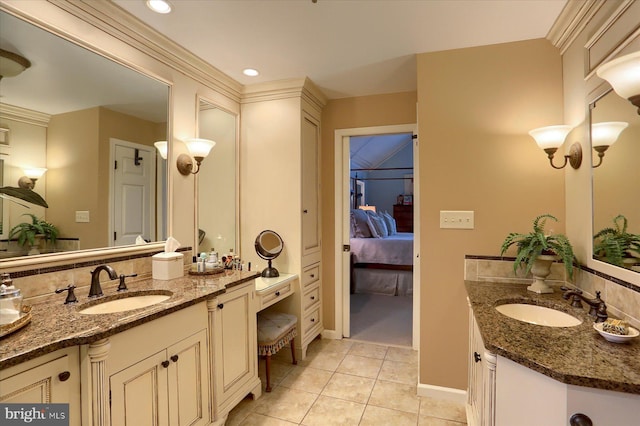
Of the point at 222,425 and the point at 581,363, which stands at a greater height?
the point at 581,363

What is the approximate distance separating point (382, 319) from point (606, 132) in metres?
2.88

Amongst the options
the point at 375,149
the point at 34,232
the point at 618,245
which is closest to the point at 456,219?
the point at 618,245

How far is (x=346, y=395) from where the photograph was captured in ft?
7.49

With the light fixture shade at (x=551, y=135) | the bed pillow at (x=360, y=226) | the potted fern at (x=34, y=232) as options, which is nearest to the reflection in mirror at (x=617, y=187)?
the light fixture shade at (x=551, y=135)

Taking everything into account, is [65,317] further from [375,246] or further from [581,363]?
[375,246]

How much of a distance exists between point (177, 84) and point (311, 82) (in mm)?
1140

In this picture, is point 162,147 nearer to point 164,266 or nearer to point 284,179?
point 164,266

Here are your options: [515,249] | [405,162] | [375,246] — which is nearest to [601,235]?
[515,249]

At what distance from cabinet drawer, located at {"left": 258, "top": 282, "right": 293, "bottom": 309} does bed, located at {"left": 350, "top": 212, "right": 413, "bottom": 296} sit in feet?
7.50

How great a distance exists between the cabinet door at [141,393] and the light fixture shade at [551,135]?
2.32 m

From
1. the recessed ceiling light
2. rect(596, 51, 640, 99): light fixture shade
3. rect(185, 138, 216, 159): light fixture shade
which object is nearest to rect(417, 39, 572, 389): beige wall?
rect(596, 51, 640, 99): light fixture shade

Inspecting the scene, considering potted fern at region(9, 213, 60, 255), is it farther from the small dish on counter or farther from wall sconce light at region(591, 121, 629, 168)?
wall sconce light at region(591, 121, 629, 168)

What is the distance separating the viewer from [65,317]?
4.25 ft

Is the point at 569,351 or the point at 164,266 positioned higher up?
the point at 164,266
